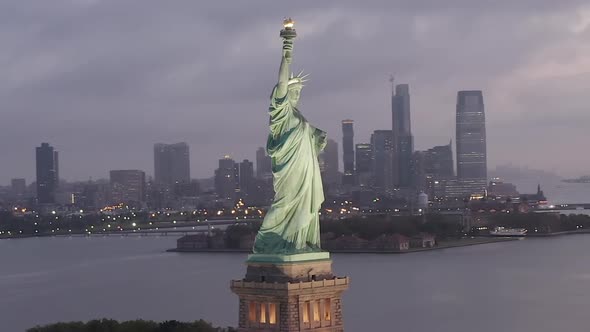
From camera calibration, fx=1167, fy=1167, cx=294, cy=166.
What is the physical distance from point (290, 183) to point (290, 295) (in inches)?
29.1

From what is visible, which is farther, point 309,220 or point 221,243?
point 221,243

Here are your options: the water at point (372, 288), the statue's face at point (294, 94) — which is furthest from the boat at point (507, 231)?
the statue's face at point (294, 94)

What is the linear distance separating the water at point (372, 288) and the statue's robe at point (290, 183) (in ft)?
57.4

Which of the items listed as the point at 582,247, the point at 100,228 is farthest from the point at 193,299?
the point at 100,228

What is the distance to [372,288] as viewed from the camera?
34281 mm

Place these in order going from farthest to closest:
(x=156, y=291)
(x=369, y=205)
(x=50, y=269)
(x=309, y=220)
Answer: (x=369, y=205) → (x=50, y=269) → (x=156, y=291) → (x=309, y=220)

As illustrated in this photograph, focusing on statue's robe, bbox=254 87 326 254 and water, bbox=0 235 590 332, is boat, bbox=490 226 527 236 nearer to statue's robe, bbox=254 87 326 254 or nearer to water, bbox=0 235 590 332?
water, bbox=0 235 590 332

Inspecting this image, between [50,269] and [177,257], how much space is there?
8.22 meters

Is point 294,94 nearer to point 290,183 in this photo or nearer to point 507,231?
point 290,183

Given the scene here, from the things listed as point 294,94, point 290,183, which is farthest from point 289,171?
point 294,94

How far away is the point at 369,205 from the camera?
106 m

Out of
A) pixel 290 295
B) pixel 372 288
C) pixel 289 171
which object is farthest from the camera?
pixel 372 288

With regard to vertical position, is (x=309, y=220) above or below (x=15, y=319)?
above

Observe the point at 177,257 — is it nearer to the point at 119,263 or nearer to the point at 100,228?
the point at 119,263
